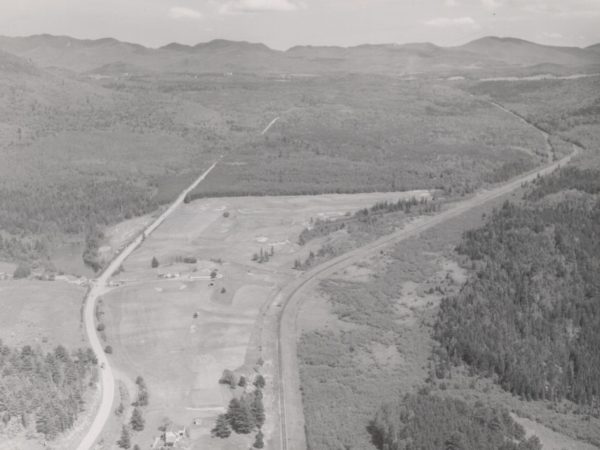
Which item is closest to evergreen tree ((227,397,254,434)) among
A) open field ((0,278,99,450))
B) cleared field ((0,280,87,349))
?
open field ((0,278,99,450))

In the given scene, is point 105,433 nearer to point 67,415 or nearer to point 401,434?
point 67,415

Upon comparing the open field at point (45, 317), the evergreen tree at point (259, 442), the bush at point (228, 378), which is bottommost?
the evergreen tree at point (259, 442)

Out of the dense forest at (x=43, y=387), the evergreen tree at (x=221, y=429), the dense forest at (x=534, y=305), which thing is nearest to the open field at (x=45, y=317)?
the dense forest at (x=43, y=387)

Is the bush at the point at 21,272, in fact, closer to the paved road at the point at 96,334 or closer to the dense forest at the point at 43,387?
the paved road at the point at 96,334

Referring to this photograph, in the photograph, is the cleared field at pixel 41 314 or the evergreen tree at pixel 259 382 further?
the cleared field at pixel 41 314

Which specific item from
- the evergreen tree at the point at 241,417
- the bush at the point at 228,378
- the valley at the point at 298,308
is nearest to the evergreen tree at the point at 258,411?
the valley at the point at 298,308

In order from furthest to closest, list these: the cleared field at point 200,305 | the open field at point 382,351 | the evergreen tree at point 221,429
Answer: the cleared field at point 200,305, the open field at point 382,351, the evergreen tree at point 221,429

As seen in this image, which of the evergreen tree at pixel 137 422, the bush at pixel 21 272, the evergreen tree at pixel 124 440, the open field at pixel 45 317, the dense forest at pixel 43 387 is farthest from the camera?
the bush at pixel 21 272

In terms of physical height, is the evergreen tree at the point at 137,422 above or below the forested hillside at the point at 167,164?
below

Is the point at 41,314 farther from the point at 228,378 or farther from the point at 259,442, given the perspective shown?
the point at 259,442
